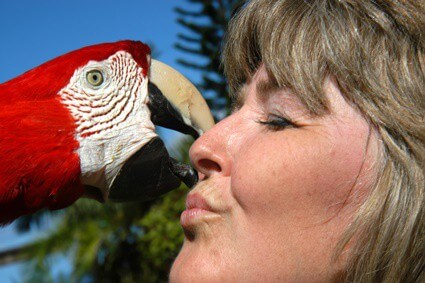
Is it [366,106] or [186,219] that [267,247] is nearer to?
[186,219]

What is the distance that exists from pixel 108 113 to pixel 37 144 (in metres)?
0.25

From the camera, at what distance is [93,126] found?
5.05ft

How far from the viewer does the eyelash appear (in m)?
1.08

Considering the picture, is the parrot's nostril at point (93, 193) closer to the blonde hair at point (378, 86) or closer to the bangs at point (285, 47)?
the bangs at point (285, 47)

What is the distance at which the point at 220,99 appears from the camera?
4.11 meters

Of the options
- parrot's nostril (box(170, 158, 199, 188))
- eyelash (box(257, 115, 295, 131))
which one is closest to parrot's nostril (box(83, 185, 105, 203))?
parrot's nostril (box(170, 158, 199, 188))

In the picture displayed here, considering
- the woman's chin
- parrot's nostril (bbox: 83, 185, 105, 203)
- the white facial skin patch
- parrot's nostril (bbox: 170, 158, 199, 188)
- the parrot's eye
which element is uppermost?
the parrot's eye

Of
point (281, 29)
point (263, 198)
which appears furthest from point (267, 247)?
point (281, 29)

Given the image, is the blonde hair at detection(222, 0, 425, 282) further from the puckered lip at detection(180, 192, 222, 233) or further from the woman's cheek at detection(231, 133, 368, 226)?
the puckered lip at detection(180, 192, 222, 233)

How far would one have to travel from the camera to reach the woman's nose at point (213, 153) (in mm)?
1112

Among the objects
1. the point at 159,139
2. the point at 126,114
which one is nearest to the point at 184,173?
the point at 159,139

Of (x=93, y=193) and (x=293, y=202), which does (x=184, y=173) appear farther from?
(x=293, y=202)

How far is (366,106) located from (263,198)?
27 cm

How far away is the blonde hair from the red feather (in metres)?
0.66
